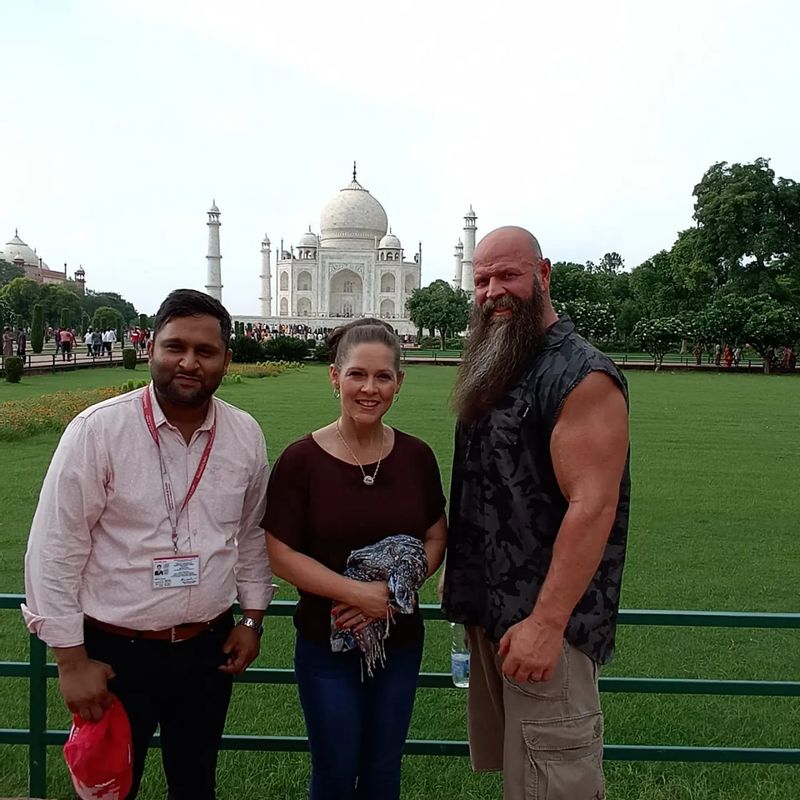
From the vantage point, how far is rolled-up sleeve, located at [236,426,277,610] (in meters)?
2.12

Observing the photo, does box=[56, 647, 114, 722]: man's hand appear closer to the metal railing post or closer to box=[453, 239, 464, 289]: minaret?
the metal railing post

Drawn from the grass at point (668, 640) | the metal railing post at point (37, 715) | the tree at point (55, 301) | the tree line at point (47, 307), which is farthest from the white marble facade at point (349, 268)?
the metal railing post at point (37, 715)

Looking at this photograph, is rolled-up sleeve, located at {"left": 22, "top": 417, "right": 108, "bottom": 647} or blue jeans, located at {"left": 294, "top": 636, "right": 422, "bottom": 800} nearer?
Result: rolled-up sleeve, located at {"left": 22, "top": 417, "right": 108, "bottom": 647}

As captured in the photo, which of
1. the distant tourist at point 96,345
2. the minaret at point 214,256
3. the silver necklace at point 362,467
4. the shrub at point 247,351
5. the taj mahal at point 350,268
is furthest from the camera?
the taj mahal at point 350,268

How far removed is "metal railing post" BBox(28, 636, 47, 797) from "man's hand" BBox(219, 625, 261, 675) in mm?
593

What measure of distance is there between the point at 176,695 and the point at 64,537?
0.51 metres

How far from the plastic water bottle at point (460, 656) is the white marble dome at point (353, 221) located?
55.6m

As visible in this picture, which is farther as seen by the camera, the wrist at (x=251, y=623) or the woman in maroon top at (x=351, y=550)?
the wrist at (x=251, y=623)

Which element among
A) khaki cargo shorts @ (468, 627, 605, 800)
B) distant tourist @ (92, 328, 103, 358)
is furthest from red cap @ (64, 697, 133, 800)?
distant tourist @ (92, 328, 103, 358)

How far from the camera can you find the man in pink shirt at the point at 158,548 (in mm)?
1848

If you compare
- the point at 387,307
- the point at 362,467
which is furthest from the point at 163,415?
the point at 387,307

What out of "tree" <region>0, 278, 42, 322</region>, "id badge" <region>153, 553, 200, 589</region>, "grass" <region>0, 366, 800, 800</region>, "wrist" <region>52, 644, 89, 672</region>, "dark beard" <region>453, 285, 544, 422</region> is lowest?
"grass" <region>0, 366, 800, 800</region>

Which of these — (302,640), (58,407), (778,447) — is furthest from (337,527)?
(58,407)

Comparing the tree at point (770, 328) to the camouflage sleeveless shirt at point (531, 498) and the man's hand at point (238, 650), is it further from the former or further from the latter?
the man's hand at point (238, 650)
